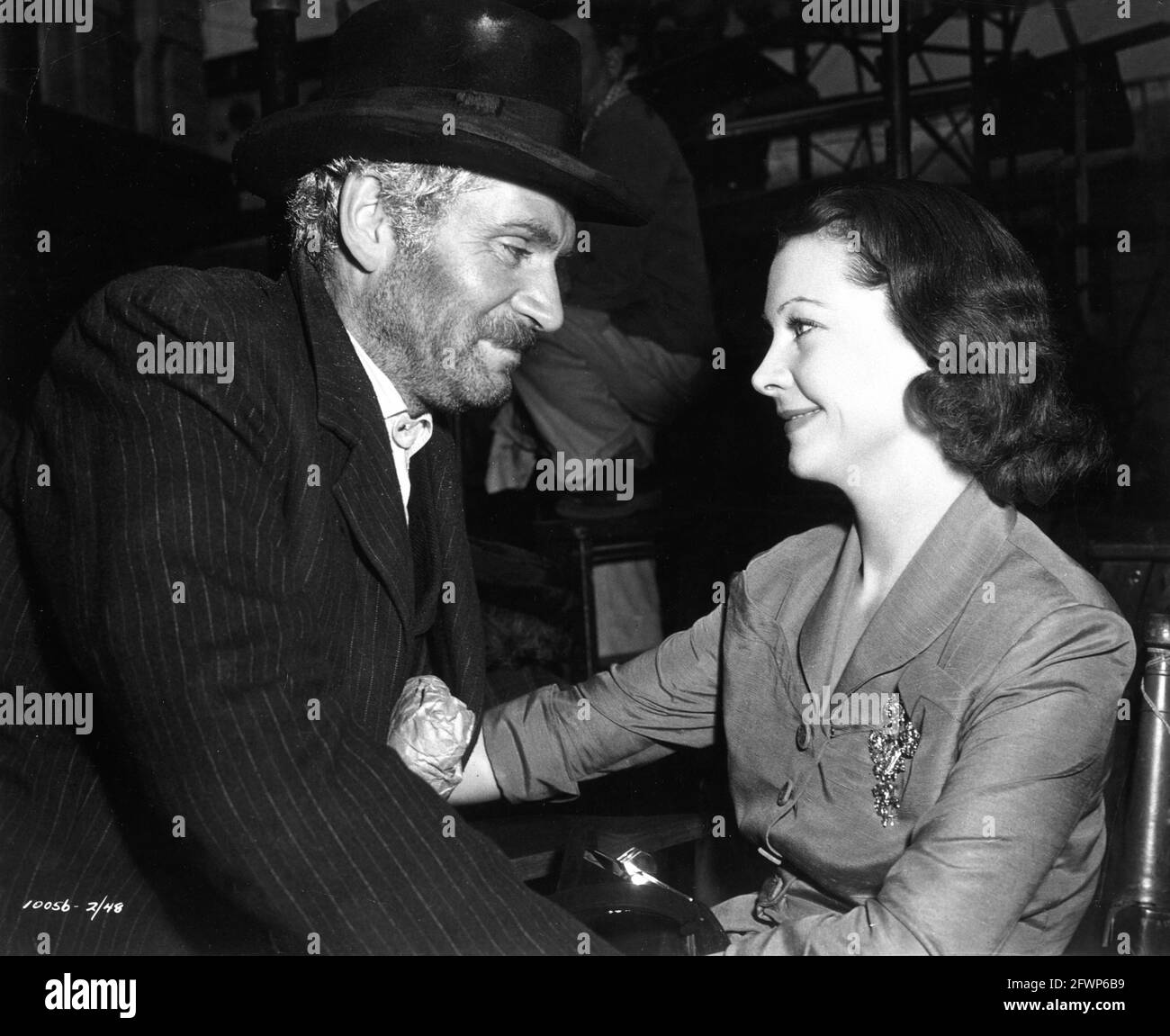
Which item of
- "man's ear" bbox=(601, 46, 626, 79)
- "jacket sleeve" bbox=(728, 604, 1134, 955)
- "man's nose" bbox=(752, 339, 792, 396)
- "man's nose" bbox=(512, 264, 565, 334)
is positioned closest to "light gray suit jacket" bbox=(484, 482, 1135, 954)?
"jacket sleeve" bbox=(728, 604, 1134, 955)

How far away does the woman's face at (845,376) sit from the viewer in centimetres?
198

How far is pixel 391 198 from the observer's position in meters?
2.21

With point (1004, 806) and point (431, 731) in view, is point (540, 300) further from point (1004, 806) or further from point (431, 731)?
point (1004, 806)

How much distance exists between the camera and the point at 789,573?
2.27 meters

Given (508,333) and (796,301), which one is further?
(508,333)

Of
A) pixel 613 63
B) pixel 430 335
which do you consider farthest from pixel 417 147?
pixel 613 63

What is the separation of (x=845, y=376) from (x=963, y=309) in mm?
222

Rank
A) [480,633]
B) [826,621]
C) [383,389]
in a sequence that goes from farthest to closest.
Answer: [480,633] < [383,389] < [826,621]

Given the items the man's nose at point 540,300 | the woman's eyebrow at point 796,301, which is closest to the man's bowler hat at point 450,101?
the man's nose at point 540,300

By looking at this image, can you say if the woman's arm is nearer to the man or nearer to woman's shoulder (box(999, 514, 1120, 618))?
the man

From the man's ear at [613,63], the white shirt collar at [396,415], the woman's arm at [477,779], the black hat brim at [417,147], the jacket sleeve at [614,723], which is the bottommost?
the woman's arm at [477,779]

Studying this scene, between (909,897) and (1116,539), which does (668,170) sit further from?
(909,897)

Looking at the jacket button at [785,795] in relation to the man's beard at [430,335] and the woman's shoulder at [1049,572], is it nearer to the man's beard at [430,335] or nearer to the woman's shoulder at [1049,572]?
the woman's shoulder at [1049,572]

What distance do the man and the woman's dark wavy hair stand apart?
20.1 inches
